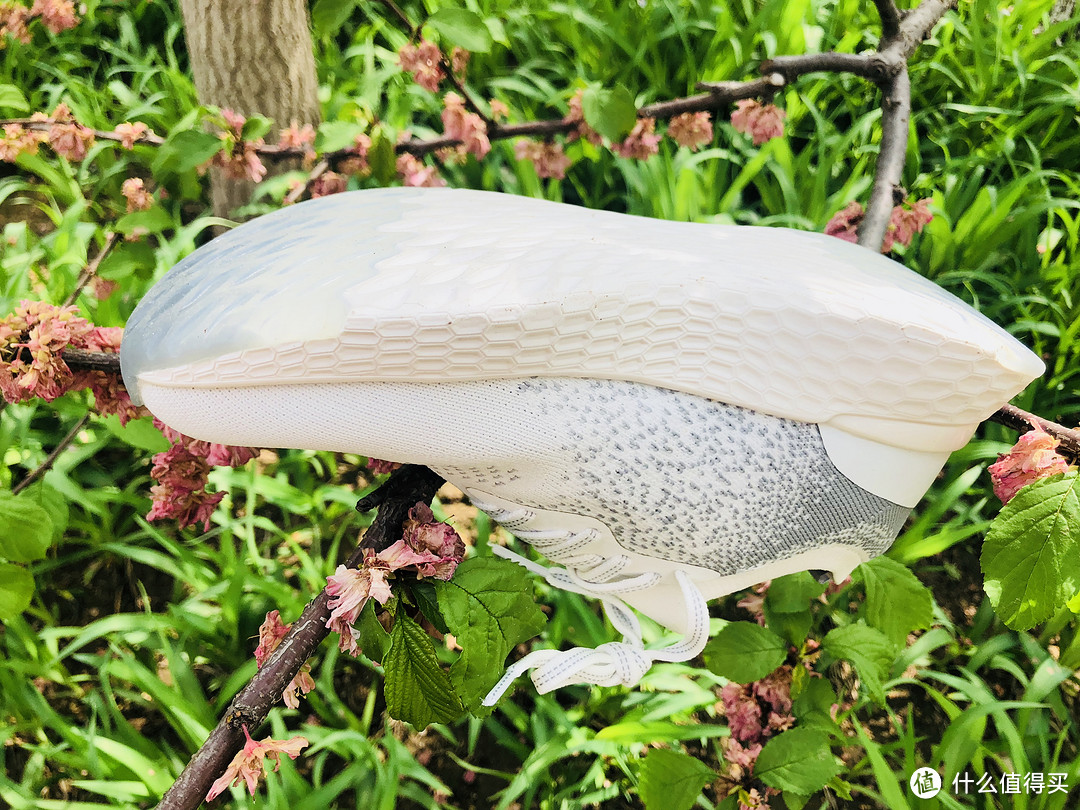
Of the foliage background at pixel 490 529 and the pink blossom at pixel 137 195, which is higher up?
the pink blossom at pixel 137 195

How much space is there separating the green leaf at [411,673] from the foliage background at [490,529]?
0.43m

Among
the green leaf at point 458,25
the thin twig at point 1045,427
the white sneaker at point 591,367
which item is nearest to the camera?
the white sneaker at point 591,367

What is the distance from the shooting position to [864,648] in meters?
0.87

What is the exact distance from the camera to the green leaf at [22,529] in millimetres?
699

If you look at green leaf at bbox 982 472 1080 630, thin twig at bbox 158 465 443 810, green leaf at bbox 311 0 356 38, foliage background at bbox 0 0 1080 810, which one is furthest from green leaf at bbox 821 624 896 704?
green leaf at bbox 311 0 356 38

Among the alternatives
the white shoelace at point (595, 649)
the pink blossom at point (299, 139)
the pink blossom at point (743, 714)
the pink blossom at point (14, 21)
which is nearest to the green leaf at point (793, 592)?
the pink blossom at point (743, 714)

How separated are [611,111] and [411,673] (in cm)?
76

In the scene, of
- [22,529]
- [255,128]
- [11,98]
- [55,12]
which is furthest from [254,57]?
[22,529]

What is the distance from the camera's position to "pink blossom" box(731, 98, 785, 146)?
114 centimetres

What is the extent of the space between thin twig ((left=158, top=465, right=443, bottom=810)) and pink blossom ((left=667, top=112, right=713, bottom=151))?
33.1 inches

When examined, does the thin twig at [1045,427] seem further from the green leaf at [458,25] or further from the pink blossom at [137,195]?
the pink blossom at [137,195]

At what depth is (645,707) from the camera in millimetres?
1088

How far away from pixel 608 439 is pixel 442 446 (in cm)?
12

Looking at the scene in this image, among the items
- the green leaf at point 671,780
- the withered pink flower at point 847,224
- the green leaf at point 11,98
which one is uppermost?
the green leaf at point 11,98
